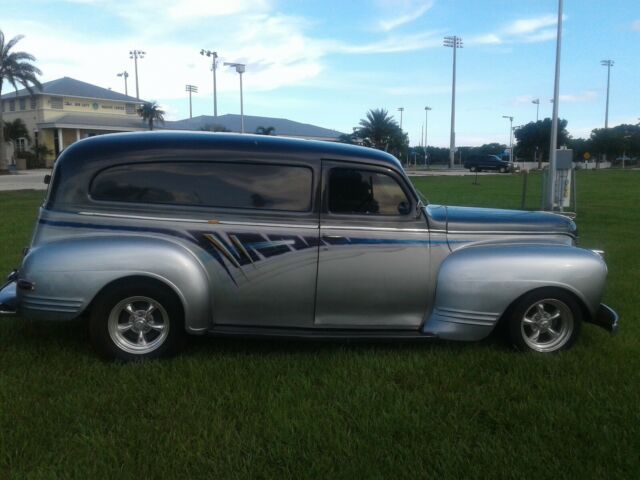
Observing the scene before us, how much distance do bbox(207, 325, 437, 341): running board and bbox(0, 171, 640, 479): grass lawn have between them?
0.17m

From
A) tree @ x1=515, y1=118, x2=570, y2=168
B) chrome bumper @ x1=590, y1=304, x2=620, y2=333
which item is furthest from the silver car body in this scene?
tree @ x1=515, y1=118, x2=570, y2=168

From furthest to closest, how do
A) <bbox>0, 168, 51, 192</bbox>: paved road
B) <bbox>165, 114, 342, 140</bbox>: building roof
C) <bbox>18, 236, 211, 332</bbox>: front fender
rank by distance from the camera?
<bbox>165, 114, 342, 140</bbox>: building roof → <bbox>0, 168, 51, 192</bbox>: paved road → <bbox>18, 236, 211, 332</bbox>: front fender

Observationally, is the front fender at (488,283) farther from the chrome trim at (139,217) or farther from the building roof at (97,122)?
the building roof at (97,122)

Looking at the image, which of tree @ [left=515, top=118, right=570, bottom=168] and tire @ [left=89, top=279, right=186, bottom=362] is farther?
tree @ [left=515, top=118, right=570, bottom=168]

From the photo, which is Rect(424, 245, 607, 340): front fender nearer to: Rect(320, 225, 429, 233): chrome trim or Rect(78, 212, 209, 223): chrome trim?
Rect(320, 225, 429, 233): chrome trim

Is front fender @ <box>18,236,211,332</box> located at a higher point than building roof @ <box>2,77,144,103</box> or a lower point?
lower

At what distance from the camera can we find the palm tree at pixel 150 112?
55781 millimetres

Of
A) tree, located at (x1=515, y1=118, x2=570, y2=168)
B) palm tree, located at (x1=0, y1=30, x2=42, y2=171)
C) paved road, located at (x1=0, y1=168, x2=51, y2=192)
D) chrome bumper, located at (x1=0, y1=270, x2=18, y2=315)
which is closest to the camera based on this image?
chrome bumper, located at (x1=0, y1=270, x2=18, y2=315)

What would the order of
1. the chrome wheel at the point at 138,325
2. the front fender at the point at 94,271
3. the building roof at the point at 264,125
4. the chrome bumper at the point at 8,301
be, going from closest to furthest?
the front fender at the point at 94,271, the chrome wheel at the point at 138,325, the chrome bumper at the point at 8,301, the building roof at the point at 264,125

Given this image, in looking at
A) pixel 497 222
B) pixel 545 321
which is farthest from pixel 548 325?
pixel 497 222

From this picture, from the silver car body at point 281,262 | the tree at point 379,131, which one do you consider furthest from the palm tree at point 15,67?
the silver car body at point 281,262

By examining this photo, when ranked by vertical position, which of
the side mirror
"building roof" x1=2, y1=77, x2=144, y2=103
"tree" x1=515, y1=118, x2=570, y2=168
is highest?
"building roof" x1=2, y1=77, x2=144, y2=103

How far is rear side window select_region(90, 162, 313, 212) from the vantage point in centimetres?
451

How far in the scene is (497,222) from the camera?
4844mm
